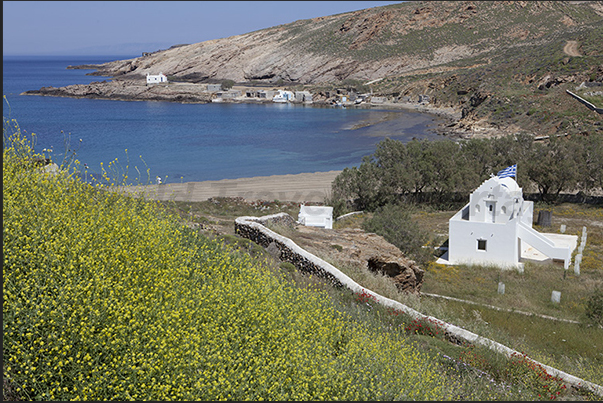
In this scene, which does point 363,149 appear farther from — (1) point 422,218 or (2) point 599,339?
(2) point 599,339

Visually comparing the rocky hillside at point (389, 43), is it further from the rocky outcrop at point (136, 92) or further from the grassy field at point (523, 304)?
the grassy field at point (523, 304)

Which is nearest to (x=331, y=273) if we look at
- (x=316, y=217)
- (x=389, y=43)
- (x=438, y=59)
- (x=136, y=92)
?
(x=316, y=217)

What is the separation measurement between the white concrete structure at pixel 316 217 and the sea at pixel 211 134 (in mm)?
15054

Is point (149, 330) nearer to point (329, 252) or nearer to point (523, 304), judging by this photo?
point (329, 252)

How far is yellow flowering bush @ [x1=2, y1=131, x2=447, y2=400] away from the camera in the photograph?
21.1 ft

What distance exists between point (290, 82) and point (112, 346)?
13182 centimetres

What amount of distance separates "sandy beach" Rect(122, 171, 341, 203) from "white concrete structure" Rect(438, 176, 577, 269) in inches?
654

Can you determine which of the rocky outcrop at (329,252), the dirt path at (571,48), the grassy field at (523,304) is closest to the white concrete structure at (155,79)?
the dirt path at (571,48)

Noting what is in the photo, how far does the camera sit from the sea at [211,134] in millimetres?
52188

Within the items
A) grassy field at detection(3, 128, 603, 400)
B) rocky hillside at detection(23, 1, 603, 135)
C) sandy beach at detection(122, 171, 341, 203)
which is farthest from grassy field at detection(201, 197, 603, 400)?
rocky hillside at detection(23, 1, 603, 135)

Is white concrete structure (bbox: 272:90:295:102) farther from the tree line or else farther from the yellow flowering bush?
the yellow flowering bush

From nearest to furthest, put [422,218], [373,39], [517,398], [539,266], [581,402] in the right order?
[517,398]
[581,402]
[539,266]
[422,218]
[373,39]

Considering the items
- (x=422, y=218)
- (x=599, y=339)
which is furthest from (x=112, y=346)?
(x=422, y=218)

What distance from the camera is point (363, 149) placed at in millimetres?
61031
